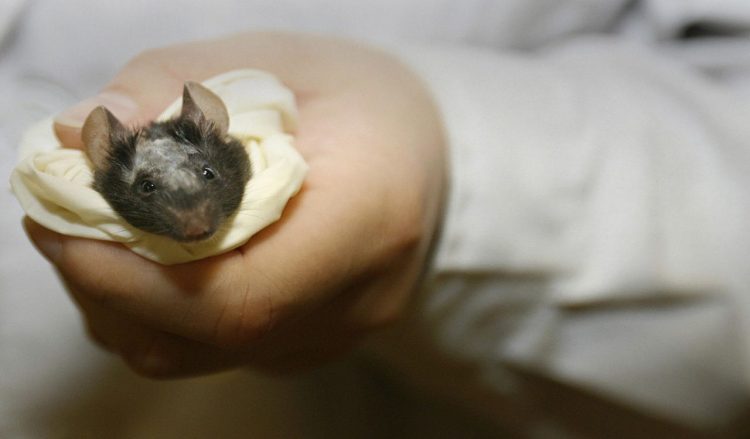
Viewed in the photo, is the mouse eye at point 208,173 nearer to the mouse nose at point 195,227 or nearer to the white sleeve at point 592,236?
the mouse nose at point 195,227

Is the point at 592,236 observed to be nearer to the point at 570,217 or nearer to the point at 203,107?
the point at 570,217

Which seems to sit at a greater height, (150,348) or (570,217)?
(570,217)

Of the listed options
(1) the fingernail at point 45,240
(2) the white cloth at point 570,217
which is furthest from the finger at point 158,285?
(2) the white cloth at point 570,217

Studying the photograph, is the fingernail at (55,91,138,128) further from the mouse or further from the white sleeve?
the white sleeve

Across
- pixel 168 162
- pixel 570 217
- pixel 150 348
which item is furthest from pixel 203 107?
pixel 570 217

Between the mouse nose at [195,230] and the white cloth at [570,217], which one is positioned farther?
the white cloth at [570,217]

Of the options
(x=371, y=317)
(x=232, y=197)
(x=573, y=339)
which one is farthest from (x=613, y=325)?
(x=232, y=197)

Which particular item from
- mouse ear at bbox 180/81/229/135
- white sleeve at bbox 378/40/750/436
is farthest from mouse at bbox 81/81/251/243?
Answer: white sleeve at bbox 378/40/750/436
